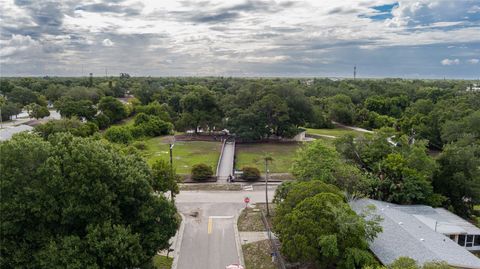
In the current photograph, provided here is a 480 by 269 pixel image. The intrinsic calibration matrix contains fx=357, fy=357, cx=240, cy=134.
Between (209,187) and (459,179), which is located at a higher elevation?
(459,179)

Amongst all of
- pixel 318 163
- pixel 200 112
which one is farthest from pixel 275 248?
pixel 200 112

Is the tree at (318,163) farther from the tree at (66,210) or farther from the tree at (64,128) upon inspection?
the tree at (64,128)

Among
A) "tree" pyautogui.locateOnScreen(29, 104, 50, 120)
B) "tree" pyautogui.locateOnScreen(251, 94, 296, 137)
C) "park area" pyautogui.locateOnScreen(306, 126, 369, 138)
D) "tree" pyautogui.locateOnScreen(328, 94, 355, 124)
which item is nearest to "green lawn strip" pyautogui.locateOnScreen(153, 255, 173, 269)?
"tree" pyautogui.locateOnScreen(251, 94, 296, 137)

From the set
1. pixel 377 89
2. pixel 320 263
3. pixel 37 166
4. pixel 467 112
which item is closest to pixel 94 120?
pixel 37 166

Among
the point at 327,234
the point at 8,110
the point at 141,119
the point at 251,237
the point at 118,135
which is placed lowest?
the point at 251,237

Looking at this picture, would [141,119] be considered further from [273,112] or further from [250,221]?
[250,221]

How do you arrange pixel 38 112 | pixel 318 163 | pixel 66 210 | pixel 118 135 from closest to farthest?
1. pixel 66 210
2. pixel 318 163
3. pixel 118 135
4. pixel 38 112

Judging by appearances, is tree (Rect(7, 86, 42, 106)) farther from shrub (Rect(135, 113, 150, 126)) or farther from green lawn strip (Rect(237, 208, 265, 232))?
green lawn strip (Rect(237, 208, 265, 232))

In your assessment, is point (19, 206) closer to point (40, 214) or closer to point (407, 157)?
point (40, 214)
